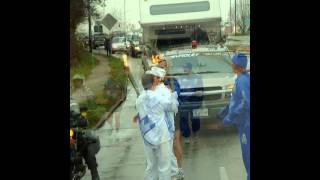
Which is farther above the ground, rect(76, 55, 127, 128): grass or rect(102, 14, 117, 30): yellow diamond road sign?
rect(102, 14, 117, 30): yellow diamond road sign

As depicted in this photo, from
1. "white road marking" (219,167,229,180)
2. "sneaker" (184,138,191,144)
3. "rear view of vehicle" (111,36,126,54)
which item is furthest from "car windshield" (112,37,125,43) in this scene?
"sneaker" (184,138,191,144)

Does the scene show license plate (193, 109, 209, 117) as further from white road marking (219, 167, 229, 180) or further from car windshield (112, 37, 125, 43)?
car windshield (112, 37, 125, 43)

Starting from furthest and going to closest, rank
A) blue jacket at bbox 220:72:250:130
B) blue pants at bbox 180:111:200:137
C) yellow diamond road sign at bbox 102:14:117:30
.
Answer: blue pants at bbox 180:111:200:137 → yellow diamond road sign at bbox 102:14:117:30 → blue jacket at bbox 220:72:250:130

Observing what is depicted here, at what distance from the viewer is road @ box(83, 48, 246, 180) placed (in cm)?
734

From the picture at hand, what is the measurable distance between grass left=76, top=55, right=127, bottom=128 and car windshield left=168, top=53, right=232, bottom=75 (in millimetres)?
1608

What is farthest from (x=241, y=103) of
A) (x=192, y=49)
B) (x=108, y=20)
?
(x=192, y=49)

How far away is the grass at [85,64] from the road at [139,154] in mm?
974
